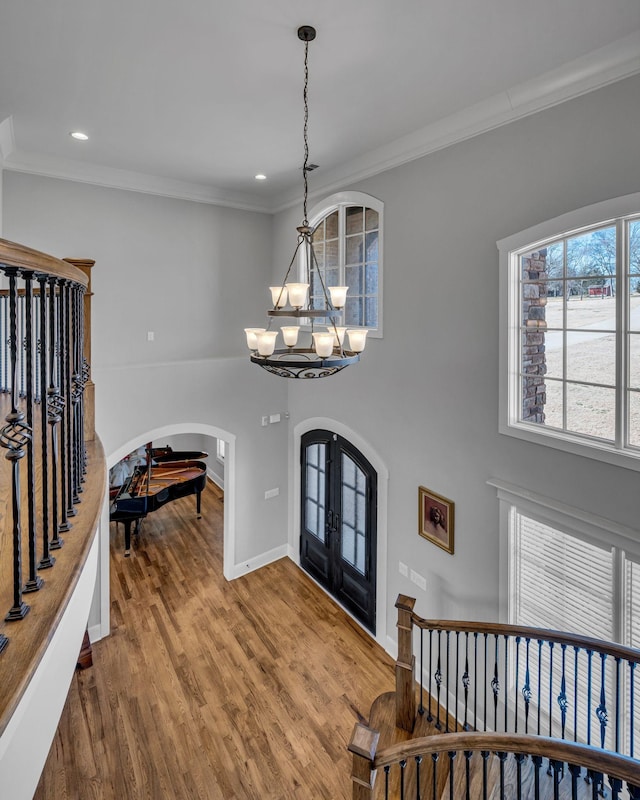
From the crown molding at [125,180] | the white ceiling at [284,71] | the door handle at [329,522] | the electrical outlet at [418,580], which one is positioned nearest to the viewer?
the white ceiling at [284,71]

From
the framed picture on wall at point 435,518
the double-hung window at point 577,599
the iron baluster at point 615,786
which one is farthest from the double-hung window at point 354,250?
the iron baluster at point 615,786

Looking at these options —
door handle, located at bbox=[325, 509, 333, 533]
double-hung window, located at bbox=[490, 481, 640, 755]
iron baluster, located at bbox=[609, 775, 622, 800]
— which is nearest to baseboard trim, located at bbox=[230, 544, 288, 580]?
door handle, located at bbox=[325, 509, 333, 533]

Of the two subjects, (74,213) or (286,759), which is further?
(74,213)

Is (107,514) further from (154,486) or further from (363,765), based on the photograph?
(363,765)

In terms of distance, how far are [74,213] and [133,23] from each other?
10.1 feet

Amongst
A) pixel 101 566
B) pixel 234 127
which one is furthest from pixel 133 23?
pixel 101 566

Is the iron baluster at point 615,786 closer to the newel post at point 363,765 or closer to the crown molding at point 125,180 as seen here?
the newel post at point 363,765

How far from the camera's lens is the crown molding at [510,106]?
9.55 ft

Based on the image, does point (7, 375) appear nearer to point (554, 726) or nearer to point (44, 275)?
point (44, 275)

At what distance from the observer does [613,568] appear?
322 cm

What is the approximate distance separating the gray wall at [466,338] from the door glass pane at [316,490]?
41.5 inches

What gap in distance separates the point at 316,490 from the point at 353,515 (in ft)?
2.99

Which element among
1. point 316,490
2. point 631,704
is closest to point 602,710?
point 631,704

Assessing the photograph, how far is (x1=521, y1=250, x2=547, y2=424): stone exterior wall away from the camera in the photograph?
143 inches
